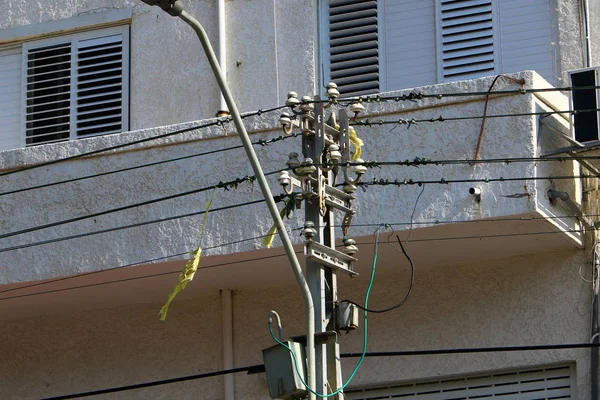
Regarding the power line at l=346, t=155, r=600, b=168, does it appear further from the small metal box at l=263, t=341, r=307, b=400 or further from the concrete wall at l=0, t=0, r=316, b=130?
the concrete wall at l=0, t=0, r=316, b=130

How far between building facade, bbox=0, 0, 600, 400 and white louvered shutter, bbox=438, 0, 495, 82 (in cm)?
2

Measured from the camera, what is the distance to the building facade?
1352 centimetres

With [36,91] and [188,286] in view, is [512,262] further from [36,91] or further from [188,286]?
[36,91]

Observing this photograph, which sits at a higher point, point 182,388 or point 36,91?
point 36,91

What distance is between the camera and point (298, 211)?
13.8 metres

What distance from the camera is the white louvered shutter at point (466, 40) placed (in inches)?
612

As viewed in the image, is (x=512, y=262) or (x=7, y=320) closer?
(x=512, y=262)

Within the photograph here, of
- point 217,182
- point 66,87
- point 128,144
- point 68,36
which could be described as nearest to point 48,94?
point 66,87

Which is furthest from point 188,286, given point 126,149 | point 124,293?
point 126,149

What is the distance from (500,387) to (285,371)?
13.6 feet

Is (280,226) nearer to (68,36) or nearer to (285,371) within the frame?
(285,371)

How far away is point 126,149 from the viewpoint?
14.6 metres

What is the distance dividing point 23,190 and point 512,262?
5.44 m

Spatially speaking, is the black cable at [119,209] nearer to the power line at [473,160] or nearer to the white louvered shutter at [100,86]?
the power line at [473,160]
